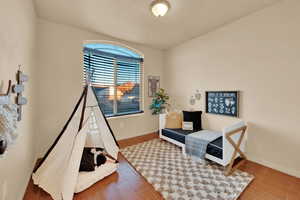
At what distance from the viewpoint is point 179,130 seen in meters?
3.01

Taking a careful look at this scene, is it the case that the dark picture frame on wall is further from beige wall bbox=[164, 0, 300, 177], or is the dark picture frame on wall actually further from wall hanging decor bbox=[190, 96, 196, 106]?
wall hanging decor bbox=[190, 96, 196, 106]

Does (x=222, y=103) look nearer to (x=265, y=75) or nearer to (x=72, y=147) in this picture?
(x=265, y=75)

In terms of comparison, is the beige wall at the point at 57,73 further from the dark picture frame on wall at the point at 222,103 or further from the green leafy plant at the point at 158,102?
the dark picture frame on wall at the point at 222,103

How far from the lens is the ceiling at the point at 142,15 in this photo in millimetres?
2064

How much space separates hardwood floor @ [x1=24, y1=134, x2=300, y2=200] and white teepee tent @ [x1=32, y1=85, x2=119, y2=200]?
17 centimetres

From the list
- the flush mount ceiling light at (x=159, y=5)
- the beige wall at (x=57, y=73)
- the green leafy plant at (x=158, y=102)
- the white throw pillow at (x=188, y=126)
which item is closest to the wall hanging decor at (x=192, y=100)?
the white throw pillow at (x=188, y=126)

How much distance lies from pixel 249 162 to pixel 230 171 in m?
0.65

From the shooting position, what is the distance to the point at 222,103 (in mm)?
2779

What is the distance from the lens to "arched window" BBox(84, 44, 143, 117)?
3170mm

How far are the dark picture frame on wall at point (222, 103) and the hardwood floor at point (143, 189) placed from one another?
110cm

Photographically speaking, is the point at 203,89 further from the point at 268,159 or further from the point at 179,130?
the point at 268,159

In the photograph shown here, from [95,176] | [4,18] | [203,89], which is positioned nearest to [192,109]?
[203,89]

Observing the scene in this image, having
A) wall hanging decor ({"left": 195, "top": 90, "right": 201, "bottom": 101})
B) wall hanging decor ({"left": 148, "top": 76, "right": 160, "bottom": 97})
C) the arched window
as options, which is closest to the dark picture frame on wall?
wall hanging decor ({"left": 195, "top": 90, "right": 201, "bottom": 101})

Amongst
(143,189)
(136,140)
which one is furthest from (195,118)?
(143,189)
